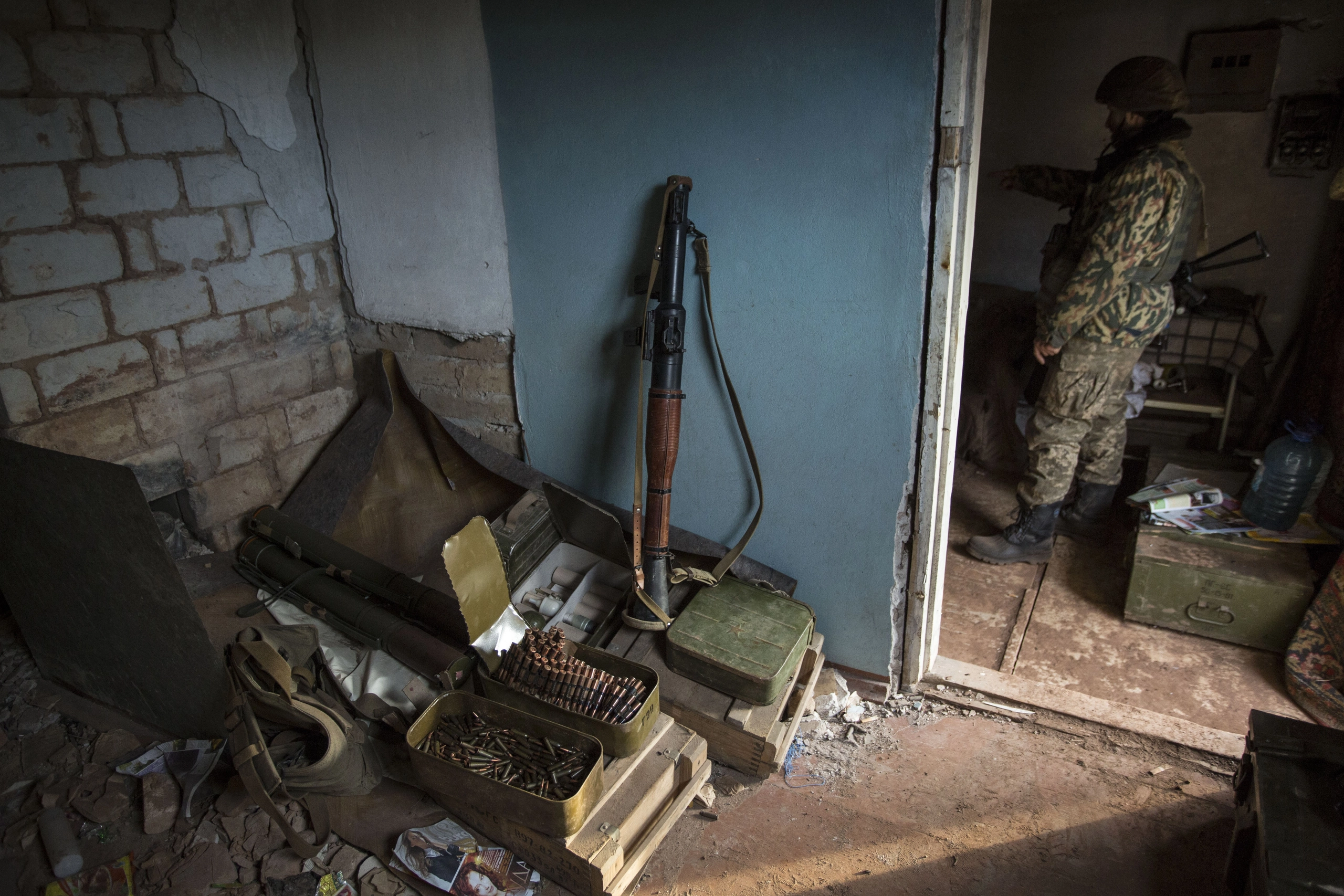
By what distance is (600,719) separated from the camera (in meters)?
2.01

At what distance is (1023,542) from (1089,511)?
417mm

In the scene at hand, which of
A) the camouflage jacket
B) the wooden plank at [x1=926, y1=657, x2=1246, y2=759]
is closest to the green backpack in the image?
the wooden plank at [x1=926, y1=657, x2=1246, y2=759]

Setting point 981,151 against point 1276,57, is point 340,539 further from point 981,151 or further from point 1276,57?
point 1276,57

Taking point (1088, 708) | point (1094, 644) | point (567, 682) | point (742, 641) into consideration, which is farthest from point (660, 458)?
point (1094, 644)

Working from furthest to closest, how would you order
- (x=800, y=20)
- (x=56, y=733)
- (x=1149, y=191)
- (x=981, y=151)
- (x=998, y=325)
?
(x=981, y=151) < (x=998, y=325) < (x=1149, y=191) < (x=56, y=733) < (x=800, y=20)

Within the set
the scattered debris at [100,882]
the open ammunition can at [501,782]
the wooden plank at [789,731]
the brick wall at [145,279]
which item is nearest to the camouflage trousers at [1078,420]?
the wooden plank at [789,731]

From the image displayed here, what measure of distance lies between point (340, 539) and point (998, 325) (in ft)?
10.7

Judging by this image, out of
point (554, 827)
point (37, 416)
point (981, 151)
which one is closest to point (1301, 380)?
point (981, 151)

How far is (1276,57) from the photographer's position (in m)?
3.71

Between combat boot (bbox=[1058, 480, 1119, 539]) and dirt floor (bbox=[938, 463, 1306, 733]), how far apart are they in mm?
50

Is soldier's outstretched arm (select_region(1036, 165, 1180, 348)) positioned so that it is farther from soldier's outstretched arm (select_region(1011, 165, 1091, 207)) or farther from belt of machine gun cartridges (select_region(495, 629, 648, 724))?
belt of machine gun cartridges (select_region(495, 629, 648, 724))

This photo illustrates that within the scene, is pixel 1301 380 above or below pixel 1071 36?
below

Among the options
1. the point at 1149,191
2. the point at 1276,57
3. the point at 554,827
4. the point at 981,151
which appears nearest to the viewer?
the point at 554,827

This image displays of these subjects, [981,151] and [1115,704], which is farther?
[981,151]
